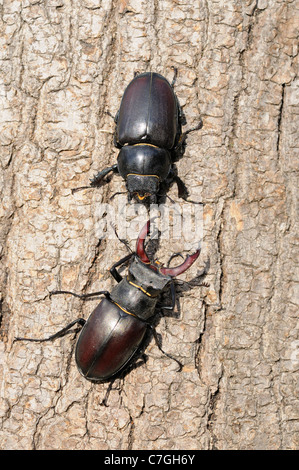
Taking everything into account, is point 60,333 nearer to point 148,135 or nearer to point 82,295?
point 82,295

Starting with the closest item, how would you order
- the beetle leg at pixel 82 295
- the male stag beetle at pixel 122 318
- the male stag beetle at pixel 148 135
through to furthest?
the male stag beetle at pixel 122 318 < the beetle leg at pixel 82 295 < the male stag beetle at pixel 148 135

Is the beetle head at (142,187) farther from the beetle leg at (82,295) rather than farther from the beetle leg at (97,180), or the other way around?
the beetle leg at (82,295)

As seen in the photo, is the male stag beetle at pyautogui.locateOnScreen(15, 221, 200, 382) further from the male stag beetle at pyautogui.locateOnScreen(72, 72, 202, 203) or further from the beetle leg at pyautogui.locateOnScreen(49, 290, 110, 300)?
the male stag beetle at pyautogui.locateOnScreen(72, 72, 202, 203)

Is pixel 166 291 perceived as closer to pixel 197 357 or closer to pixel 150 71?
pixel 197 357

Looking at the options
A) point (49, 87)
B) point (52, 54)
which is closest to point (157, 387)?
point (49, 87)

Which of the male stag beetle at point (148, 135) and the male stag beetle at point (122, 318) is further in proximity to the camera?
the male stag beetle at point (148, 135)

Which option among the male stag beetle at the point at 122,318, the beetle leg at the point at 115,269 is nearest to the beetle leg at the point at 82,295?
the male stag beetle at the point at 122,318
